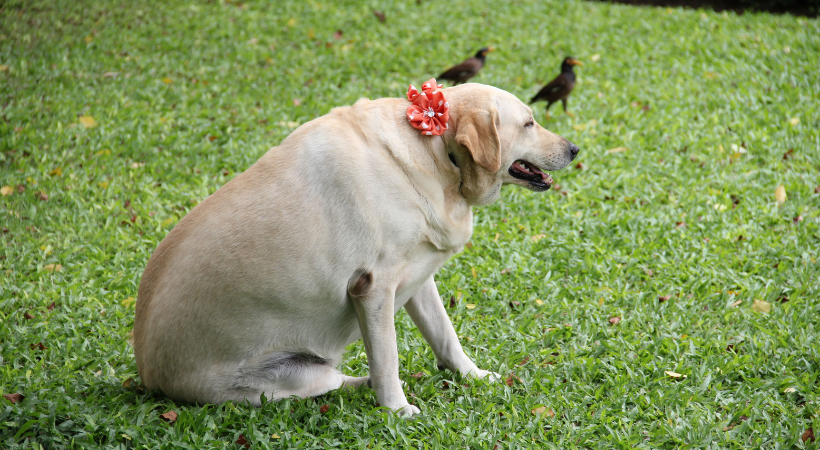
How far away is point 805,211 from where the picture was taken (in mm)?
5977

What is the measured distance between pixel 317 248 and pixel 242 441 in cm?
109

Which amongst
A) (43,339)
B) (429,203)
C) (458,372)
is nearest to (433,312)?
(458,372)

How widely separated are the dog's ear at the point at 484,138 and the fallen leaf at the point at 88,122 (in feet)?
17.9

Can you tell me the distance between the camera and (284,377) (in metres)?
3.42

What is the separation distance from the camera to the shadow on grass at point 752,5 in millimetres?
11898

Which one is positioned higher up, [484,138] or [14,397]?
[484,138]

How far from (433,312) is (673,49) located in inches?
300

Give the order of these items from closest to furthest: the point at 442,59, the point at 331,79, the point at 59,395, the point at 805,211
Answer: the point at 59,395, the point at 805,211, the point at 331,79, the point at 442,59

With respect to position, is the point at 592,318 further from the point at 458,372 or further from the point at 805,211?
the point at 805,211

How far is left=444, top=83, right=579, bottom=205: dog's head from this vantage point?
10.6 ft

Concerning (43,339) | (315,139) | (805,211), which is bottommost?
(805,211)

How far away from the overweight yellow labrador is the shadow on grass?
10.5m

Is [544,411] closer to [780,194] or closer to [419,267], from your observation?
[419,267]

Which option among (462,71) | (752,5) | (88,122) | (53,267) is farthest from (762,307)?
(752,5)
